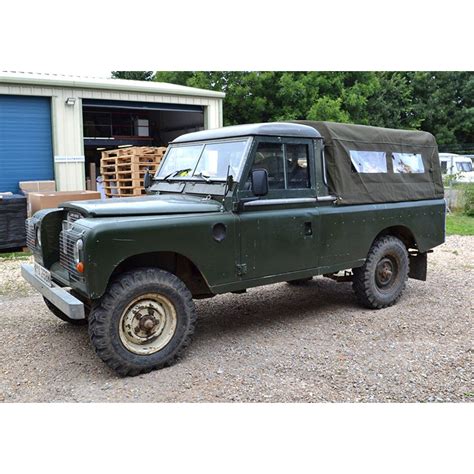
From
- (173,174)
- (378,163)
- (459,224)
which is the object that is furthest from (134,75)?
(173,174)

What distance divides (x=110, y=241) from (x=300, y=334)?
250 centimetres

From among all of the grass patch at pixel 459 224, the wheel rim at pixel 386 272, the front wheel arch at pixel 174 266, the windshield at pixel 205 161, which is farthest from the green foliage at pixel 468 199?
the front wheel arch at pixel 174 266

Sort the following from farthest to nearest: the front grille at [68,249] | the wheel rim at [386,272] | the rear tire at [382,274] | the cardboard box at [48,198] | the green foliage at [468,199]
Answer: the green foliage at [468,199] → the cardboard box at [48,198] → the wheel rim at [386,272] → the rear tire at [382,274] → the front grille at [68,249]

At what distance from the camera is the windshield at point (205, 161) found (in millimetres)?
5469

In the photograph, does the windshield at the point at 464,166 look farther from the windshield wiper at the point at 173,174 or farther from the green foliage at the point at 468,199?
the windshield wiper at the point at 173,174

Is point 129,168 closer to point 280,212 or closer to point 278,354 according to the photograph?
point 280,212

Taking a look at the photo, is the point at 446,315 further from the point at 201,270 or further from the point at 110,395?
the point at 110,395

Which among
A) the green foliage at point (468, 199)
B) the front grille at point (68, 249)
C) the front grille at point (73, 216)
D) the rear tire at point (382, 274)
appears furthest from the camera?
the green foliage at point (468, 199)

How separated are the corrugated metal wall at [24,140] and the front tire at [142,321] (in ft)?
32.7

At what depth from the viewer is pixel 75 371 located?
483 cm

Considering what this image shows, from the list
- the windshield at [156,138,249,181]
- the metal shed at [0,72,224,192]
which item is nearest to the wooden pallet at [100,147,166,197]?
the metal shed at [0,72,224,192]

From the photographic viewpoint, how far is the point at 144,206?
4.93m

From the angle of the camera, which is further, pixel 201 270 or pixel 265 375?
pixel 201 270

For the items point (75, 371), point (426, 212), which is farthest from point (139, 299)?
point (426, 212)
